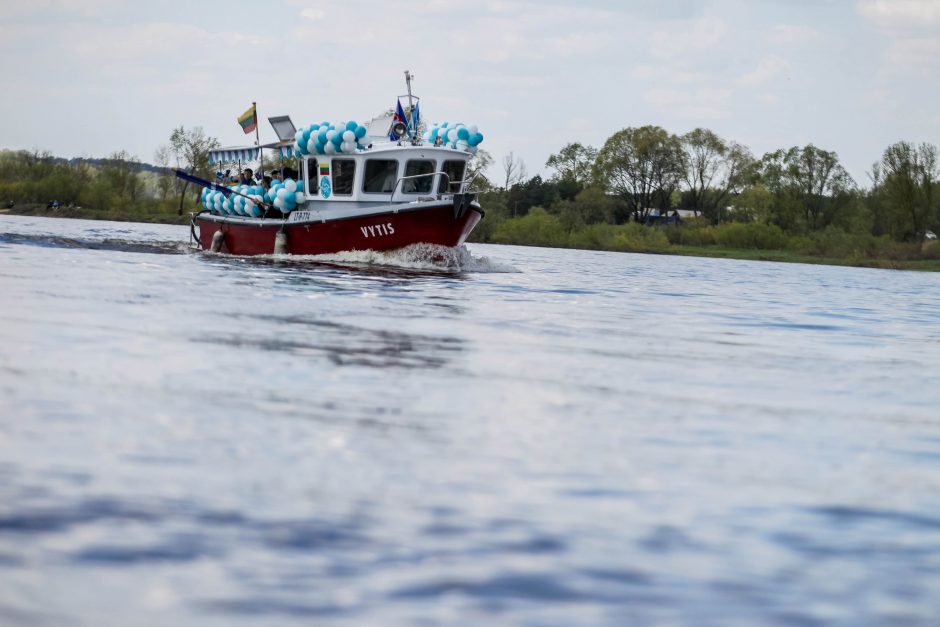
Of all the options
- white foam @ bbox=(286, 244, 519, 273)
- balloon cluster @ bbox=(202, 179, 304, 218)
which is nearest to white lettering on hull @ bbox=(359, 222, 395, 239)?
white foam @ bbox=(286, 244, 519, 273)

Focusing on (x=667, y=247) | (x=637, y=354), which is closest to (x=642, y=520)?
(x=637, y=354)

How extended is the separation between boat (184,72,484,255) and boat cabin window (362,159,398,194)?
28 millimetres

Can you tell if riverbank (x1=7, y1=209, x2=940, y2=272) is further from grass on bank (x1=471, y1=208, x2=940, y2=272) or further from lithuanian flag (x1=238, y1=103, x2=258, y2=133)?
lithuanian flag (x1=238, y1=103, x2=258, y2=133)

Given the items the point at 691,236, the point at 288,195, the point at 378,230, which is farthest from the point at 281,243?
the point at 691,236

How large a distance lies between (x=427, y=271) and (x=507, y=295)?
7.74 m

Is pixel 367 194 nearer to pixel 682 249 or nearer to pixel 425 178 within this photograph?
pixel 425 178

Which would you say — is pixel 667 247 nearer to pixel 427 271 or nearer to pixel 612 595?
pixel 427 271

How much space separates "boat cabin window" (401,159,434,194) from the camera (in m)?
33.2

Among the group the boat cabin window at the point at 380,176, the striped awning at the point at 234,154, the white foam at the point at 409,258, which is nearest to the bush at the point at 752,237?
the striped awning at the point at 234,154

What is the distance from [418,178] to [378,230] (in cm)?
245

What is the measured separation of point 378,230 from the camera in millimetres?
31797

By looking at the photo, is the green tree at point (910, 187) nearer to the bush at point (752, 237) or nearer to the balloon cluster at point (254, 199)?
the bush at point (752, 237)

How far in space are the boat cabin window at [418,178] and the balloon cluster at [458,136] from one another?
1.43 meters

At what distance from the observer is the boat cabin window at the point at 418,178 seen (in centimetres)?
3319
